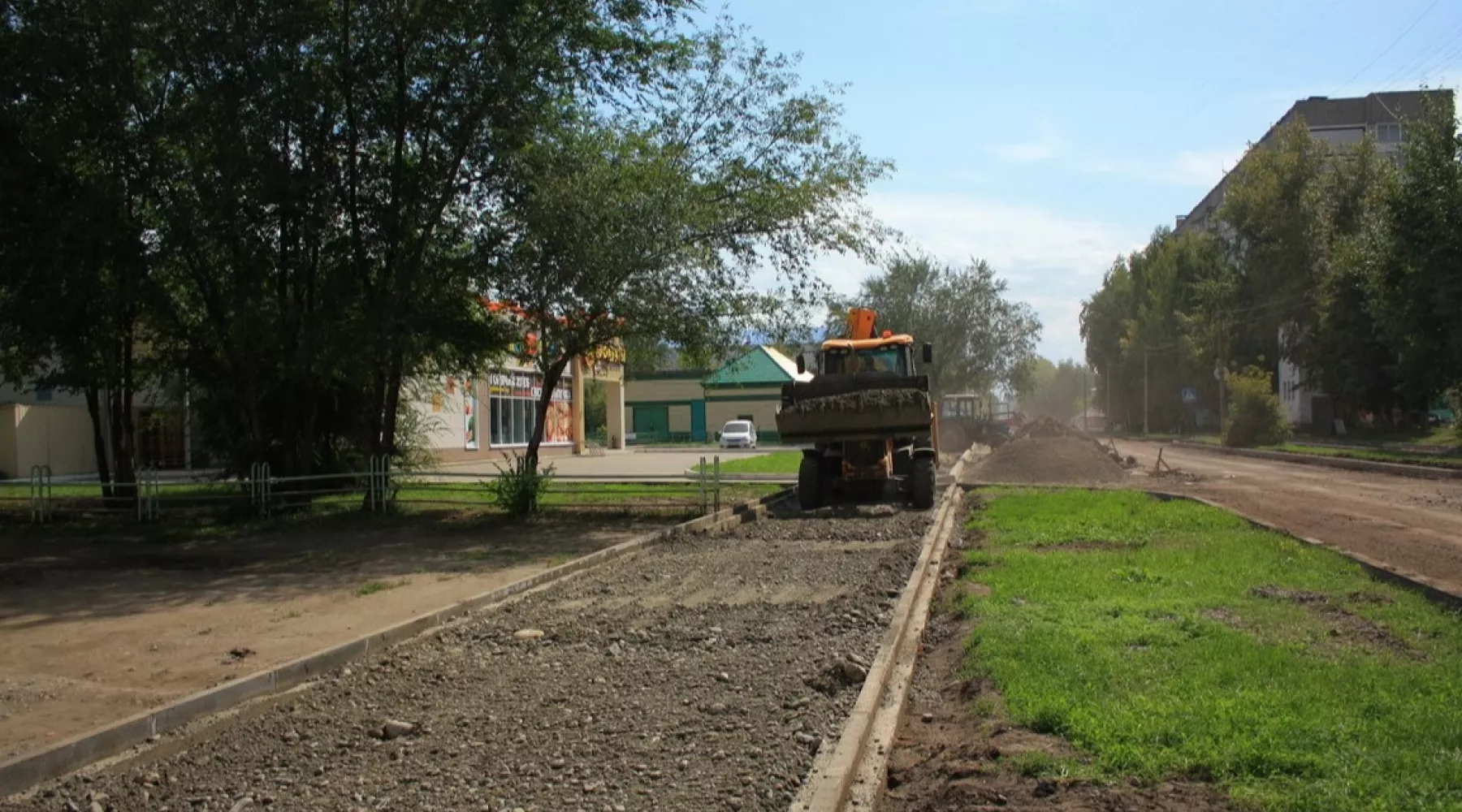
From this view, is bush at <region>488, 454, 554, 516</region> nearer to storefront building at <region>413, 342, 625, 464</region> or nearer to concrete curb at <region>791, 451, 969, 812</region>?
storefront building at <region>413, 342, 625, 464</region>

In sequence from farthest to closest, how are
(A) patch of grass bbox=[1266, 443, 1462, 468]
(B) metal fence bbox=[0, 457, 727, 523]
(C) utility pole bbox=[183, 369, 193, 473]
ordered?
(A) patch of grass bbox=[1266, 443, 1462, 468] < (C) utility pole bbox=[183, 369, 193, 473] < (B) metal fence bbox=[0, 457, 727, 523]

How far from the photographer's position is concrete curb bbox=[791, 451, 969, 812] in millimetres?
4926

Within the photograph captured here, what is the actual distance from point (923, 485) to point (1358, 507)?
22.9 feet

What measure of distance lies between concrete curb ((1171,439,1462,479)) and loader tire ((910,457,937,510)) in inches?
537

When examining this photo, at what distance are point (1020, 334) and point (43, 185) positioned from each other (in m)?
63.2

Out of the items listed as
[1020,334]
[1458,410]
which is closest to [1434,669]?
[1458,410]

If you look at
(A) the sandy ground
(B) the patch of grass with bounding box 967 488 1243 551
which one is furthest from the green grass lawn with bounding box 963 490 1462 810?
(A) the sandy ground

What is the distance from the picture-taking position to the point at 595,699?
6922 millimetres

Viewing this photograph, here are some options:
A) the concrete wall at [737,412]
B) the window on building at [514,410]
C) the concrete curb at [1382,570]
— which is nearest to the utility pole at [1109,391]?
the concrete wall at [737,412]

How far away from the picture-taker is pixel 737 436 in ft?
185

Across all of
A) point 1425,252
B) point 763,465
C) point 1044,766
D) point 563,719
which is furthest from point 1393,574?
point 763,465

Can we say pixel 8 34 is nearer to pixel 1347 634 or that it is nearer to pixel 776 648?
pixel 776 648

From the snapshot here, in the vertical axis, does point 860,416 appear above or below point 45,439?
below

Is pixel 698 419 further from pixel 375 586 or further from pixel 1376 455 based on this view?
pixel 375 586
